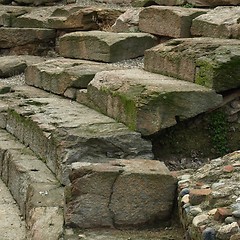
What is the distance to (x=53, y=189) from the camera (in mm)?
5215

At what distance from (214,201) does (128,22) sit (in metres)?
5.94

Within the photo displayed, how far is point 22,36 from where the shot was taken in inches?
445

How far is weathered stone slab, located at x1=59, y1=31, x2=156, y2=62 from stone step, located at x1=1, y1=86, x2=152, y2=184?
1.51m

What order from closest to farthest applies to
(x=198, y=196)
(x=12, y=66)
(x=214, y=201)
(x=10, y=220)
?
(x=214, y=201) → (x=198, y=196) → (x=10, y=220) → (x=12, y=66)

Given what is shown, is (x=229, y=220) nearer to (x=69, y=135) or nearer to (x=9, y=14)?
(x=69, y=135)

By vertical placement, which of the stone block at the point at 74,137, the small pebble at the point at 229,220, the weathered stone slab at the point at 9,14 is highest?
the small pebble at the point at 229,220

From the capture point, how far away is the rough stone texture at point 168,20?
802cm

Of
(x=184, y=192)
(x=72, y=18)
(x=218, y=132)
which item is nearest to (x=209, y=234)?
(x=184, y=192)

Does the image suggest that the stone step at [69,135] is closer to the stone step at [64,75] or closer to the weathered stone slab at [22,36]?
the stone step at [64,75]

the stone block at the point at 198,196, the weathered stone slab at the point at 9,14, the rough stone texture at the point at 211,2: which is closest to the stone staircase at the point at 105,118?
the stone block at the point at 198,196

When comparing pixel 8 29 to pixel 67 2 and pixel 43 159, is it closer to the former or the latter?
pixel 67 2

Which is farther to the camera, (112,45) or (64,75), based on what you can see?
(112,45)

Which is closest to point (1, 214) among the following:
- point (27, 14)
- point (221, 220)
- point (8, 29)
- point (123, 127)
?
point (123, 127)

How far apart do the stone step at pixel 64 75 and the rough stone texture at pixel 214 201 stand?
292 centimetres
